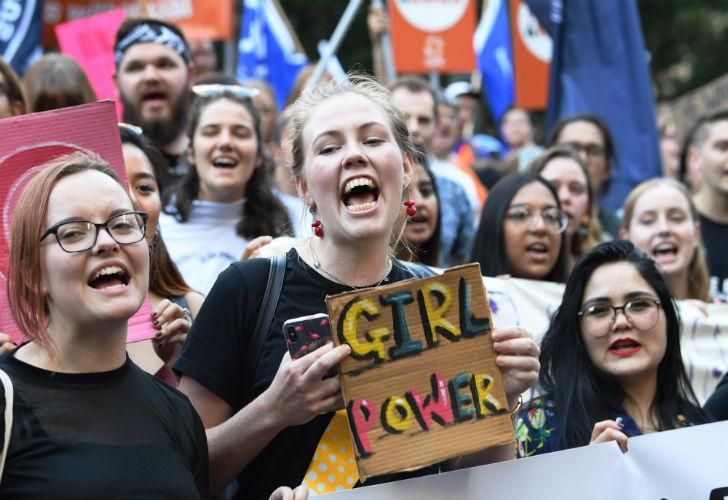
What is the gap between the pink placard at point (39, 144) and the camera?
3.13 m

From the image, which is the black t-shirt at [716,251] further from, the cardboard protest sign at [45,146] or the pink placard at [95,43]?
the cardboard protest sign at [45,146]

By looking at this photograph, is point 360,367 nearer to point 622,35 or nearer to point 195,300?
point 195,300

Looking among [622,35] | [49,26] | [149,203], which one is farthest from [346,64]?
[149,203]

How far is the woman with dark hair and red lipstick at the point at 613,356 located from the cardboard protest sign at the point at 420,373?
0.88 m

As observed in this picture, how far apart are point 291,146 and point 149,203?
868 mm

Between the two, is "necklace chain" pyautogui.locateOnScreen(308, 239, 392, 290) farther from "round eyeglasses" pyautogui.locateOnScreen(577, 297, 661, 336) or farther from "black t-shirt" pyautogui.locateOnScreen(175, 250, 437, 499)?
"round eyeglasses" pyautogui.locateOnScreen(577, 297, 661, 336)

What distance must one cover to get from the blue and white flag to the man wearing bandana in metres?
1.63

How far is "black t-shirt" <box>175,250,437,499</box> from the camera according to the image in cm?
292

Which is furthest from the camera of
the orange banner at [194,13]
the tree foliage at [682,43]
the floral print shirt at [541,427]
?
the tree foliage at [682,43]

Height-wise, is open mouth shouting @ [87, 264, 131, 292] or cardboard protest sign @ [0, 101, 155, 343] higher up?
cardboard protest sign @ [0, 101, 155, 343]

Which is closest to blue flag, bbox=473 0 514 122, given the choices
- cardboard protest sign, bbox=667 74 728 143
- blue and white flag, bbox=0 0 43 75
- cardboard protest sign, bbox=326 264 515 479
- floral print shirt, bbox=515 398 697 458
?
cardboard protest sign, bbox=667 74 728 143

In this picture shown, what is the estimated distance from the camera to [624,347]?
387cm

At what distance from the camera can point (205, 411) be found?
2939mm

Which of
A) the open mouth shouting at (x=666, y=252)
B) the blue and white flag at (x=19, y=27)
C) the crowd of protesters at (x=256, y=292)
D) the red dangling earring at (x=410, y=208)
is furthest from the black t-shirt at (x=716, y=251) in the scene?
the blue and white flag at (x=19, y=27)
